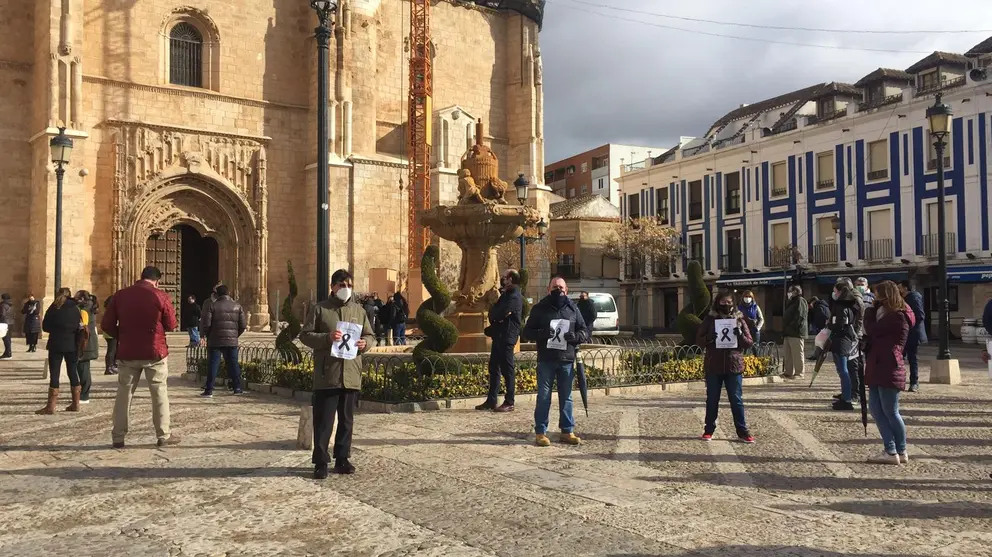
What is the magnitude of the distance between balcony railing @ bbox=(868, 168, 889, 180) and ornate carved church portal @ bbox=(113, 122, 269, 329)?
22.3 metres

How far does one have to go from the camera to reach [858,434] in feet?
28.0

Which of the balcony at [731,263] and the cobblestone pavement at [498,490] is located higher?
the balcony at [731,263]

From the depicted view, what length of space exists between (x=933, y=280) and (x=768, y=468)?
28.1m

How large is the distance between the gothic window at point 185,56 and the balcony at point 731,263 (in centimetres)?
2335

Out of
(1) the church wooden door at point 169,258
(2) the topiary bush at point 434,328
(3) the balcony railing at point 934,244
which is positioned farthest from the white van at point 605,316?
(2) the topiary bush at point 434,328

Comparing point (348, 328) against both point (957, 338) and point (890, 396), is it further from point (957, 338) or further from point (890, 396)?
point (957, 338)

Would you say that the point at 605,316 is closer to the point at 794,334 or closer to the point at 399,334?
the point at 399,334

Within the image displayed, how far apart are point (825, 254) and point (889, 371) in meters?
29.4

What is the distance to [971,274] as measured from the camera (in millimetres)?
28734

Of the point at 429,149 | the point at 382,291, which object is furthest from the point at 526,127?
the point at 382,291

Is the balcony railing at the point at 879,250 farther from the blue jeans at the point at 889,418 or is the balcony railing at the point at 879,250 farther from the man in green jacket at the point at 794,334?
the blue jeans at the point at 889,418

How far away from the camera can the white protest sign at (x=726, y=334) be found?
8195 millimetres

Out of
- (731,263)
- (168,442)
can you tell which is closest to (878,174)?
(731,263)

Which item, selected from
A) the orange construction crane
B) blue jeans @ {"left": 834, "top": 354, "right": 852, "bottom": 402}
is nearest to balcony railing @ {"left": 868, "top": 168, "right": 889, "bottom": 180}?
the orange construction crane
